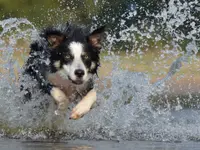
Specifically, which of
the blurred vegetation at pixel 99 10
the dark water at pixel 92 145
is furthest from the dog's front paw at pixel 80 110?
the blurred vegetation at pixel 99 10

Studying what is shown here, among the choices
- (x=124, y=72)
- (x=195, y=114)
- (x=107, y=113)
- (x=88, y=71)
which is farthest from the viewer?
(x=195, y=114)

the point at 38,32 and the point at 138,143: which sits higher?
the point at 38,32

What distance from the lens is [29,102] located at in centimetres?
989

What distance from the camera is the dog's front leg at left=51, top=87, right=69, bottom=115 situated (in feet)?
30.1

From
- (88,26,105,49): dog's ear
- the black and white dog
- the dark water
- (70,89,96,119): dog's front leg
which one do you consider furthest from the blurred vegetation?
the dark water

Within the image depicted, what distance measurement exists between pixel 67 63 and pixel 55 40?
0.49 m

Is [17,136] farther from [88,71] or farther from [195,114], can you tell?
[195,114]

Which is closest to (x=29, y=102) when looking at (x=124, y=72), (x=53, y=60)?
(x=53, y=60)

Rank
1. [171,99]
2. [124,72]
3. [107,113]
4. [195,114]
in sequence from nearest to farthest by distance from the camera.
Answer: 1. [107,113]
2. [124,72]
3. [195,114]
4. [171,99]

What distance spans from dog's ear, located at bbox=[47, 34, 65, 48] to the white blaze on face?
222 mm

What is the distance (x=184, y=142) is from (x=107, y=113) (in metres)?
1.47

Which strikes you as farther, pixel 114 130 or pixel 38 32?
pixel 38 32

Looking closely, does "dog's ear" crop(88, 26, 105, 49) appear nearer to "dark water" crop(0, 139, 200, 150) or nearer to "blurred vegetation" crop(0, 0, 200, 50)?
"dark water" crop(0, 139, 200, 150)

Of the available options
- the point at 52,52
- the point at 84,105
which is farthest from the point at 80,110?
the point at 52,52
